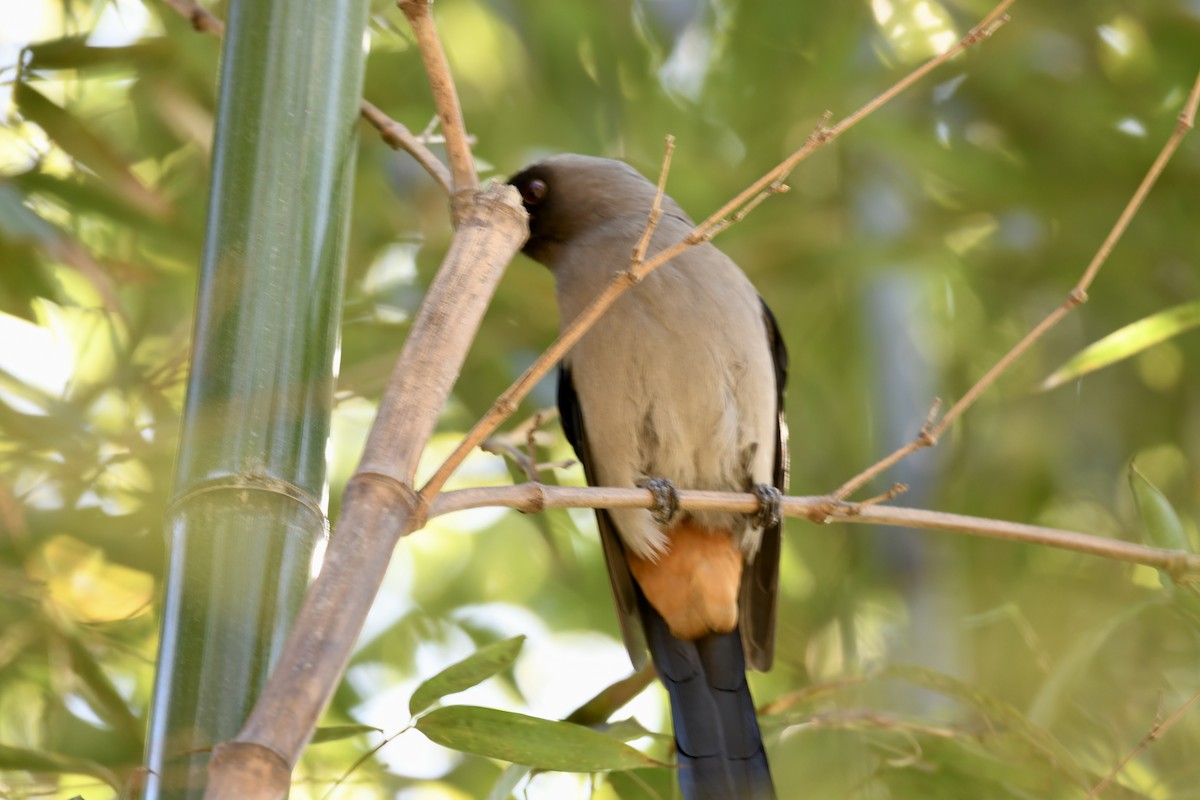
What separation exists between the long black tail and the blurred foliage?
7cm

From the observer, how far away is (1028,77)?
3420 millimetres

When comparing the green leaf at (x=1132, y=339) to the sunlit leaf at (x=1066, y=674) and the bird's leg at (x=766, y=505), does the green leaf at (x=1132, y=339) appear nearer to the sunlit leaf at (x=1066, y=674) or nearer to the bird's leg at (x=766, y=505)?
the sunlit leaf at (x=1066, y=674)

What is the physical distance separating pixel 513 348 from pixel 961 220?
45.3 inches

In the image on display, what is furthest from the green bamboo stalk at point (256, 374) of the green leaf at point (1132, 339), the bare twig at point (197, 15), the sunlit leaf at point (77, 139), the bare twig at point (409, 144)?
the green leaf at point (1132, 339)

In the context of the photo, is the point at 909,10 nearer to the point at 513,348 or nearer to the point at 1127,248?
the point at 1127,248

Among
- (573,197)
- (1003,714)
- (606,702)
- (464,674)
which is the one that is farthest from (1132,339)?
(464,674)

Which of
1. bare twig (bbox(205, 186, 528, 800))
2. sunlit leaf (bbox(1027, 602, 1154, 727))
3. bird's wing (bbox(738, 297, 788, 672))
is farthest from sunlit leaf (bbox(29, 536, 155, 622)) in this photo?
sunlit leaf (bbox(1027, 602, 1154, 727))

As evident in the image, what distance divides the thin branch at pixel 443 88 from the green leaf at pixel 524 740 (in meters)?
0.58

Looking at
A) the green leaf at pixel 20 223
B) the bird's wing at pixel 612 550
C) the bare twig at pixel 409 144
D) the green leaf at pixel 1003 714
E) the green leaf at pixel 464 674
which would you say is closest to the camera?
the green leaf at pixel 464 674

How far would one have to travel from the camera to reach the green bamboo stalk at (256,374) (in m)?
1.22

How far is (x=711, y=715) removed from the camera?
249 cm

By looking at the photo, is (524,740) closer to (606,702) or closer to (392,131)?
(606,702)

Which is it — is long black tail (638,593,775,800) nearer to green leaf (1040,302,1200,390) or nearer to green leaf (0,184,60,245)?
green leaf (1040,302,1200,390)

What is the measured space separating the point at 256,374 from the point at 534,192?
1.73 m
